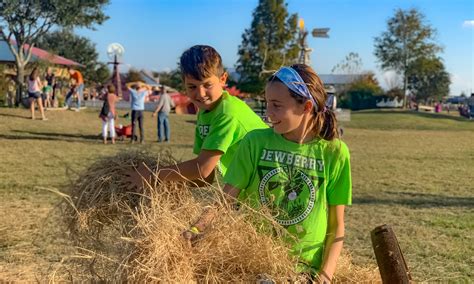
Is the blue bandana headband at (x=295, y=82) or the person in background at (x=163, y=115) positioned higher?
the blue bandana headband at (x=295, y=82)

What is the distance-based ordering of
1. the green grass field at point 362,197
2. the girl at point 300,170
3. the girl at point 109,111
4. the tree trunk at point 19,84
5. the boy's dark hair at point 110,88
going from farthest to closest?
1. the tree trunk at point 19,84
2. the girl at point 109,111
3. the boy's dark hair at point 110,88
4. the green grass field at point 362,197
5. the girl at point 300,170

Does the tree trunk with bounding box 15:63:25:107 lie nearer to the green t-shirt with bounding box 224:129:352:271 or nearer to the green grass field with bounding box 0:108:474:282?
the green grass field with bounding box 0:108:474:282

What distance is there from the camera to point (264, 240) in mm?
2400

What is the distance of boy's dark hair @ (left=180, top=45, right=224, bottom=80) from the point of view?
3.09 m

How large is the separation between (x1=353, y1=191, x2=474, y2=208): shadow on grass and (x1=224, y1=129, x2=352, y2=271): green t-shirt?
20.7 feet

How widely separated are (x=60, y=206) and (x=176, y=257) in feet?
4.73

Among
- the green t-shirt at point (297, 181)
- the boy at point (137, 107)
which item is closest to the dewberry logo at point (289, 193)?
the green t-shirt at point (297, 181)

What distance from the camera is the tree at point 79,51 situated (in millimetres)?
69500

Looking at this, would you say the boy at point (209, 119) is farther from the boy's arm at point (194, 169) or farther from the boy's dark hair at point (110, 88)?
the boy's dark hair at point (110, 88)

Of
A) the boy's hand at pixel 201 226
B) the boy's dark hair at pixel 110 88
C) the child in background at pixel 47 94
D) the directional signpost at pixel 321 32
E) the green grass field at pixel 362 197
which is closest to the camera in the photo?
the boy's hand at pixel 201 226

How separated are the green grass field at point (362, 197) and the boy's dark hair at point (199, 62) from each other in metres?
0.67

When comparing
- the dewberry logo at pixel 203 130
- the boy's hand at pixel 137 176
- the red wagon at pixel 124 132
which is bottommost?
the red wagon at pixel 124 132

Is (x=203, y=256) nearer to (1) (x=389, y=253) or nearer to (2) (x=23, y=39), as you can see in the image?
(1) (x=389, y=253)

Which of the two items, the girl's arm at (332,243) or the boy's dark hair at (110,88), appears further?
the boy's dark hair at (110,88)
